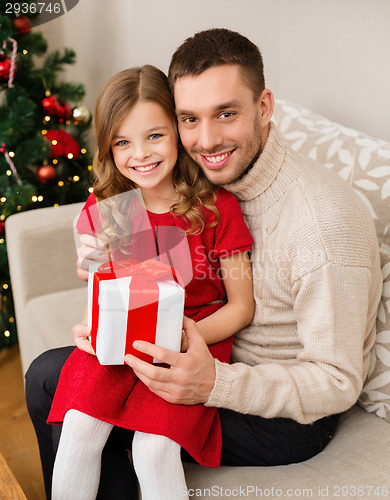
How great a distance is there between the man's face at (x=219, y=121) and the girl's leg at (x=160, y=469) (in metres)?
0.58

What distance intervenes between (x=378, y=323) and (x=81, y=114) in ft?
4.95

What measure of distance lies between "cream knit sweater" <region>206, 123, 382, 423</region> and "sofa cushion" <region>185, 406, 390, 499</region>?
108 mm

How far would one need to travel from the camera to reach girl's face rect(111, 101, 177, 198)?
1.31 metres

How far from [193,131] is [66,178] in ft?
4.12

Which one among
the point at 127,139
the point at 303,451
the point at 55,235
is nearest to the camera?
the point at 303,451

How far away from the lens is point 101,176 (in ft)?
4.77

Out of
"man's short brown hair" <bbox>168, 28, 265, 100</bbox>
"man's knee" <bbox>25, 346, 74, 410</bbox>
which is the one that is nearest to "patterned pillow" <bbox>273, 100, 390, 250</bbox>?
"man's short brown hair" <bbox>168, 28, 265, 100</bbox>

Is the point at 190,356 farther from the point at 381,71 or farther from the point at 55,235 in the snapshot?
the point at 381,71

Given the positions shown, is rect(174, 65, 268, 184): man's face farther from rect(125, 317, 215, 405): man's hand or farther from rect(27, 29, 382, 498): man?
rect(125, 317, 215, 405): man's hand

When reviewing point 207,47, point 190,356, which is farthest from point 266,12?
point 190,356

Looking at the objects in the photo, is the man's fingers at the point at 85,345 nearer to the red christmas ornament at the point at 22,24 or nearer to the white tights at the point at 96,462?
the white tights at the point at 96,462

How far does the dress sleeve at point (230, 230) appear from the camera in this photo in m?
1.28

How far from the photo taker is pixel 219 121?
1.26 m

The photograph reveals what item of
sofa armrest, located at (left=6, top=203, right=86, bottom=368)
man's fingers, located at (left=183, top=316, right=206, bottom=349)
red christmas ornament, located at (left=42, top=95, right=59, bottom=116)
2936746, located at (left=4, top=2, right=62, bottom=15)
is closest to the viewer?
man's fingers, located at (left=183, top=316, right=206, bottom=349)
